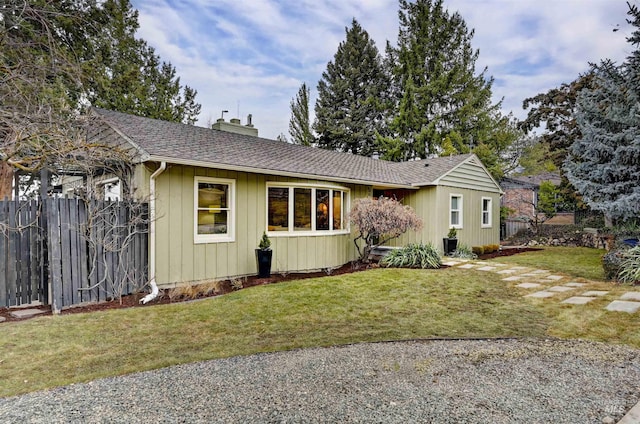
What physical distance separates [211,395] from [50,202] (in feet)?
14.9

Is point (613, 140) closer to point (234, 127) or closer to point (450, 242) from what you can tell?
point (450, 242)

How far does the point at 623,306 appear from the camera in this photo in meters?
5.27

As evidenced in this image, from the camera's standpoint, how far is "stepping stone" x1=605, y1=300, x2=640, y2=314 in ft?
16.7

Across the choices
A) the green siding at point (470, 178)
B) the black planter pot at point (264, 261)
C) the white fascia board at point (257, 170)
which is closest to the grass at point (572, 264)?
the green siding at point (470, 178)

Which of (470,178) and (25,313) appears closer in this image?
(25,313)

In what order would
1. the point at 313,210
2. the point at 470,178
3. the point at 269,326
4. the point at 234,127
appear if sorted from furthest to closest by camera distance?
the point at 470,178 → the point at 234,127 → the point at 313,210 → the point at 269,326

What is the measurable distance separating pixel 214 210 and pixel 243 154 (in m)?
1.79

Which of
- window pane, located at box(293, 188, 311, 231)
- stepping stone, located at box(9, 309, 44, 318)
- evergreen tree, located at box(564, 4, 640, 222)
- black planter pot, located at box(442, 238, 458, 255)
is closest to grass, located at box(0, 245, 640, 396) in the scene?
stepping stone, located at box(9, 309, 44, 318)

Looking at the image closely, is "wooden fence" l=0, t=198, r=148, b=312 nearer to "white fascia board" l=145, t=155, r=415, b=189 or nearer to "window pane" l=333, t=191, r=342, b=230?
"white fascia board" l=145, t=155, r=415, b=189

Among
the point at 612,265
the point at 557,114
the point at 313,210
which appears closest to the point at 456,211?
the point at 612,265

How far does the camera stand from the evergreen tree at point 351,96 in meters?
26.1

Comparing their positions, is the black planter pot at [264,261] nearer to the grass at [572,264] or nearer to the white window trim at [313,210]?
the white window trim at [313,210]

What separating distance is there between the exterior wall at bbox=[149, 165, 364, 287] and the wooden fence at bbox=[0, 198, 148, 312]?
23.8 inches

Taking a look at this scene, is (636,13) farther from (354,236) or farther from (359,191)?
(354,236)
